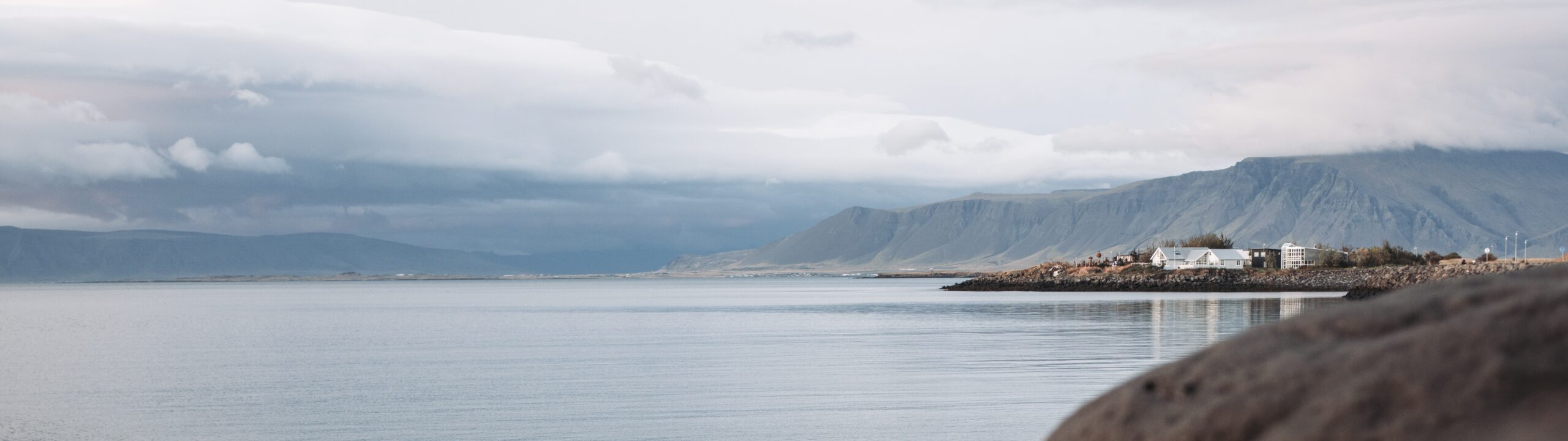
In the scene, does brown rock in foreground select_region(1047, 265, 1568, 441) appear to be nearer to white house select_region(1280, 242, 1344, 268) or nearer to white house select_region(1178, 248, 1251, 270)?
white house select_region(1280, 242, 1344, 268)

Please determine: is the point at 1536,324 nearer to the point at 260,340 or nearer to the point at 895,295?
the point at 260,340

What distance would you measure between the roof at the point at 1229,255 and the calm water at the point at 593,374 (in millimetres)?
107774

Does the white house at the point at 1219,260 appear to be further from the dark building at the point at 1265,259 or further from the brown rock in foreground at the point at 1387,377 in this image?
the brown rock in foreground at the point at 1387,377

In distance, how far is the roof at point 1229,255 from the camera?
18550 centimetres

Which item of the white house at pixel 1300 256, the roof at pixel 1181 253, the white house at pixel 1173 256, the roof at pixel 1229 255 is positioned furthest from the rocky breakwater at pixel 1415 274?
the roof at pixel 1181 253

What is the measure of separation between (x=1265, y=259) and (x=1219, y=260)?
8.10 meters

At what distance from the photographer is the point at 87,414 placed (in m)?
27.7

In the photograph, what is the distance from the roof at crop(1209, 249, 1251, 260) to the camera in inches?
7303

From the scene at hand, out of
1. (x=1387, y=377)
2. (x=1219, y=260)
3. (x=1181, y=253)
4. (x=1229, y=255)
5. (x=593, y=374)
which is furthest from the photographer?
(x=1181, y=253)

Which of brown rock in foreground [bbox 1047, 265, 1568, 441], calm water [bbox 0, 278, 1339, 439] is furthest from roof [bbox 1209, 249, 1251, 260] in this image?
brown rock in foreground [bbox 1047, 265, 1568, 441]

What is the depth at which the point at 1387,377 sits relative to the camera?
17.7 feet

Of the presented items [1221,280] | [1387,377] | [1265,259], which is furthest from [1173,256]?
[1387,377]

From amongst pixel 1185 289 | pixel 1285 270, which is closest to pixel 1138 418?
pixel 1185 289

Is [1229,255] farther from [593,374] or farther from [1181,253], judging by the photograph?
[593,374]
